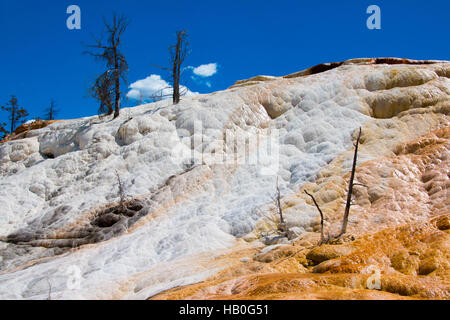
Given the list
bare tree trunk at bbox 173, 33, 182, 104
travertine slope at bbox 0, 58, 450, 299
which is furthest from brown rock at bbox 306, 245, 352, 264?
bare tree trunk at bbox 173, 33, 182, 104

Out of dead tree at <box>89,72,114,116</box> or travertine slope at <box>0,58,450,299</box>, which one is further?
dead tree at <box>89,72,114,116</box>

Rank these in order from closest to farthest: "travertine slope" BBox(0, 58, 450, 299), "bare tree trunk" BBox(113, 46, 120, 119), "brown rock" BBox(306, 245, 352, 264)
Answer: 1. "travertine slope" BBox(0, 58, 450, 299)
2. "brown rock" BBox(306, 245, 352, 264)
3. "bare tree trunk" BBox(113, 46, 120, 119)

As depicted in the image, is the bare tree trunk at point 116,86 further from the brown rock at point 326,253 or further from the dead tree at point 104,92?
the brown rock at point 326,253

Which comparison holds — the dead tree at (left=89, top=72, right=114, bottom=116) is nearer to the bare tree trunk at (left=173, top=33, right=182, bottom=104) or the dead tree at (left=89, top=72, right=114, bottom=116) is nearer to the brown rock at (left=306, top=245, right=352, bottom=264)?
the bare tree trunk at (left=173, top=33, right=182, bottom=104)

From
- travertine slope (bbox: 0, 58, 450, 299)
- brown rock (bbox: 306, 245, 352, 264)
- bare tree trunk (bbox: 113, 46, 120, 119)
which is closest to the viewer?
travertine slope (bbox: 0, 58, 450, 299)

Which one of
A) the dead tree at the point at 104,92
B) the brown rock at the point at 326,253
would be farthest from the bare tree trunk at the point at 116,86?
the brown rock at the point at 326,253

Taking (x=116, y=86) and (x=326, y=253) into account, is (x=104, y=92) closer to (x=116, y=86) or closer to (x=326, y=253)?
(x=116, y=86)

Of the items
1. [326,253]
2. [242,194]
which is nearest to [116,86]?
[242,194]

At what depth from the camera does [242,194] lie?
Answer: 1514cm

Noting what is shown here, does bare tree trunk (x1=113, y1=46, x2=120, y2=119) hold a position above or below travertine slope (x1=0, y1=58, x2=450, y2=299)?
above

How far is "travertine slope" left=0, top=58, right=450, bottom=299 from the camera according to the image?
8.90m

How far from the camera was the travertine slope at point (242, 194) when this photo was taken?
8.90m

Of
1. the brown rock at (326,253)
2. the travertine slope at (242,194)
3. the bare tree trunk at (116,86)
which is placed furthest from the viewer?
the bare tree trunk at (116,86)

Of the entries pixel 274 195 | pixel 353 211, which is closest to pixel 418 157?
pixel 353 211
